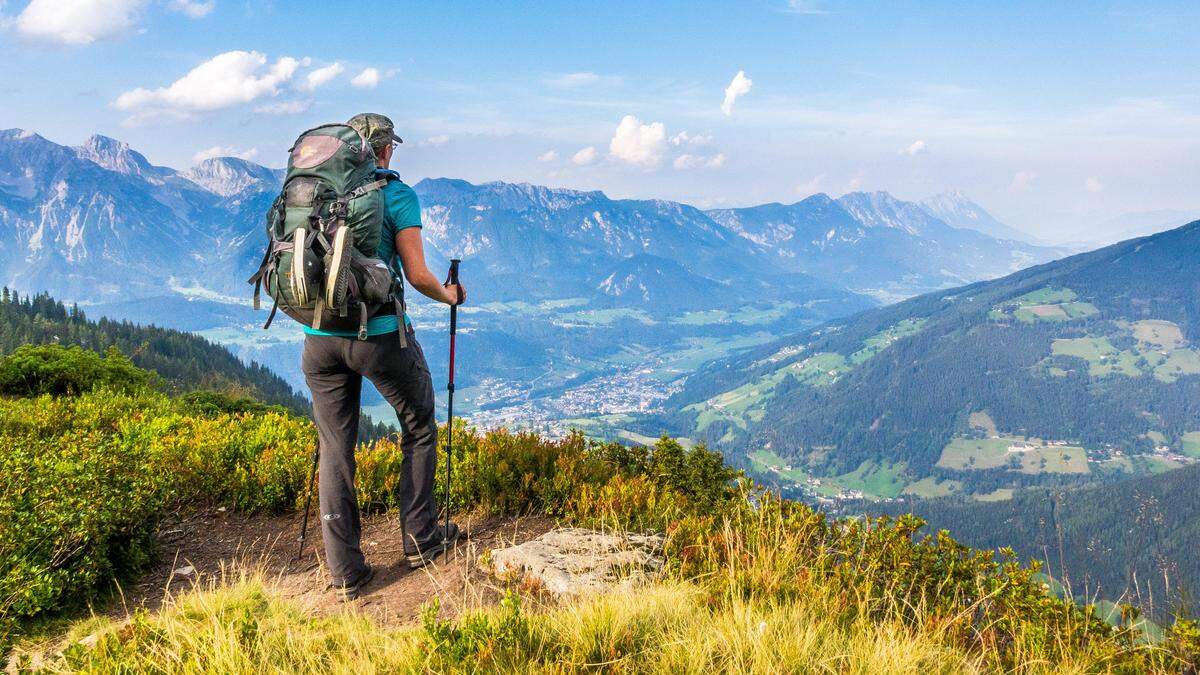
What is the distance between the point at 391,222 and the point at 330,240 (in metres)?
0.49

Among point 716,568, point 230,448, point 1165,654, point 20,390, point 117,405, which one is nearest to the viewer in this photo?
point 1165,654

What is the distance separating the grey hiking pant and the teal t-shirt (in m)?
0.07

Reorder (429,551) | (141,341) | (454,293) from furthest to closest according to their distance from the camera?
(141,341) → (429,551) → (454,293)

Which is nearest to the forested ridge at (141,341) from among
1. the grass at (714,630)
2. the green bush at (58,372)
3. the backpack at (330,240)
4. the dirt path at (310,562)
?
the green bush at (58,372)

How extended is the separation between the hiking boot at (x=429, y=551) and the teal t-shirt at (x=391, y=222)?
1.94 meters

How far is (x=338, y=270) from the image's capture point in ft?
15.1

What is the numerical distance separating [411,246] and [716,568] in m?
3.22

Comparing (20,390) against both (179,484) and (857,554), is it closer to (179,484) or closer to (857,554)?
(179,484)

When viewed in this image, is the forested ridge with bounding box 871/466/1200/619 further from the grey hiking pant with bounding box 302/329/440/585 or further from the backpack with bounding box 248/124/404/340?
the backpack with bounding box 248/124/404/340

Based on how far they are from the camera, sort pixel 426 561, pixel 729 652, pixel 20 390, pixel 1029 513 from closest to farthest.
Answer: pixel 729 652 → pixel 426 561 → pixel 20 390 → pixel 1029 513

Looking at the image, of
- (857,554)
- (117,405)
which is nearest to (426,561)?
(857,554)

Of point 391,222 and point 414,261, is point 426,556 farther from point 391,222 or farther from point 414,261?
point 391,222

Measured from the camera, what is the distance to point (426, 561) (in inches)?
225

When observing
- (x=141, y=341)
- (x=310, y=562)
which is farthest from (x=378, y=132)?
(x=141, y=341)
